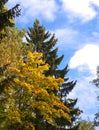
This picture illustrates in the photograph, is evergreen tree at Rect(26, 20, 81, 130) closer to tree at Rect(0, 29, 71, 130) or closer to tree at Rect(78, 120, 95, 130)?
tree at Rect(0, 29, 71, 130)

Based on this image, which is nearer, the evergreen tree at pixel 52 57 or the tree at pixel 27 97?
the tree at pixel 27 97

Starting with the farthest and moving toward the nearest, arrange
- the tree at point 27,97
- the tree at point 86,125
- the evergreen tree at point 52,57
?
the tree at point 86,125, the evergreen tree at point 52,57, the tree at point 27,97

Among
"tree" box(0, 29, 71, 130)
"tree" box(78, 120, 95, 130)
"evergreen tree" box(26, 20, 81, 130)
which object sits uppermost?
"tree" box(78, 120, 95, 130)

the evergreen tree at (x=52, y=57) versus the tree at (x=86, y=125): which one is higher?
the tree at (x=86, y=125)

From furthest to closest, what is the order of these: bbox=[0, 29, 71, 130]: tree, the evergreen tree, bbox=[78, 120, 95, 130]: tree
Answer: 1. bbox=[78, 120, 95, 130]: tree
2. the evergreen tree
3. bbox=[0, 29, 71, 130]: tree

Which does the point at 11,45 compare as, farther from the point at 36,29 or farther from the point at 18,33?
the point at 36,29

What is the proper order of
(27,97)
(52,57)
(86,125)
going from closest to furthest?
(27,97), (52,57), (86,125)

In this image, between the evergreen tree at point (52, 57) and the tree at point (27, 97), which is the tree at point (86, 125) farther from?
the tree at point (27, 97)

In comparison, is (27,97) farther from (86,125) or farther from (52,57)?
(86,125)

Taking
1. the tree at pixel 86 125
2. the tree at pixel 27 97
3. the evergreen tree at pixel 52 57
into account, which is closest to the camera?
the tree at pixel 27 97

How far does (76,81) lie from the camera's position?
53125 millimetres

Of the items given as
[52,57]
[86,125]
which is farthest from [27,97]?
[86,125]

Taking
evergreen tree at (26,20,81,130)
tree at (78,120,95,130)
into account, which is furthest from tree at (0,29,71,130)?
tree at (78,120,95,130)

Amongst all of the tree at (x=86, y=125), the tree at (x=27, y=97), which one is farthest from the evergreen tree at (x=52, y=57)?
the tree at (x=86, y=125)
